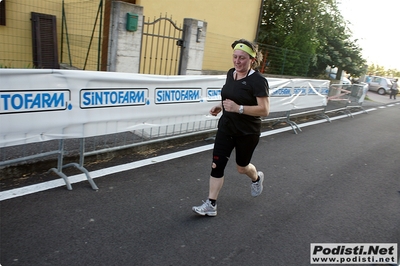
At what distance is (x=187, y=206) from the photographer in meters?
4.13

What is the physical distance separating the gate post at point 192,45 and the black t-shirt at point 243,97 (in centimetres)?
550

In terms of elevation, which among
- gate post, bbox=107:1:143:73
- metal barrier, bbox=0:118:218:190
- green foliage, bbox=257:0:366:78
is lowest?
metal barrier, bbox=0:118:218:190

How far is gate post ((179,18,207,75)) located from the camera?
9.02 meters

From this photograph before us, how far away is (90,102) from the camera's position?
446cm

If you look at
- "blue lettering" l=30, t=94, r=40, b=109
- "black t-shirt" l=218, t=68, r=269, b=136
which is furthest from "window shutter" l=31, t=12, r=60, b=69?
"black t-shirt" l=218, t=68, r=269, b=136

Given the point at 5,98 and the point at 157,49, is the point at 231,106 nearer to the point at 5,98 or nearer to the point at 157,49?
the point at 5,98

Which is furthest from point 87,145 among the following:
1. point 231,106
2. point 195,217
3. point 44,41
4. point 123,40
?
point 44,41

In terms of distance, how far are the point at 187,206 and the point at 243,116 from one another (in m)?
1.25

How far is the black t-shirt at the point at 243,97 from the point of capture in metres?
3.63

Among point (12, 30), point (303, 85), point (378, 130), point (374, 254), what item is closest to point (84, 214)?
point (374, 254)

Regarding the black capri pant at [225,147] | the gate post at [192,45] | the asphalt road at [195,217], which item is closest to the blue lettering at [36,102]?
the asphalt road at [195,217]

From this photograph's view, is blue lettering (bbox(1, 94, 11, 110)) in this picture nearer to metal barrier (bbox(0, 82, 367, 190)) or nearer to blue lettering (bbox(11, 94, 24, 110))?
blue lettering (bbox(11, 94, 24, 110))

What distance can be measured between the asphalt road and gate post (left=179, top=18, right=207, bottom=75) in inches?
151

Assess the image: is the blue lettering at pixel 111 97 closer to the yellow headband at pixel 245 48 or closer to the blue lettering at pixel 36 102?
the blue lettering at pixel 36 102
